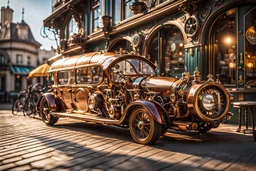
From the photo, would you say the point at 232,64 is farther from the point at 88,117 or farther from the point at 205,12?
the point at 88,117

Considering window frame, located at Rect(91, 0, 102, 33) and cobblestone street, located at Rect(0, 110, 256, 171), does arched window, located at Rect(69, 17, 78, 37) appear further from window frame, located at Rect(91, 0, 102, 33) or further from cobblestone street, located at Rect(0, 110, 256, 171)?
cobblestone street, located at Rect(0, 110, 256, 171)

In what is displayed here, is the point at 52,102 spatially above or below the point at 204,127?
above

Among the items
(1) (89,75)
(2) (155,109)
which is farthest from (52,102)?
(2) (155,109)

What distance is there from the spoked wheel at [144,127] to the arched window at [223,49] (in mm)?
4272

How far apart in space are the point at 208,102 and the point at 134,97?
1.54 m

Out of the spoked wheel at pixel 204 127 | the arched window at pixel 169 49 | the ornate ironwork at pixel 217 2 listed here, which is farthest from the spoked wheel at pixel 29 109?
the ornate ironwork at pixel 217 2

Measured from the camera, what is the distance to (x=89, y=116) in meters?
6.34

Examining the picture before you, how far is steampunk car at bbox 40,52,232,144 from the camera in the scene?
475 cm

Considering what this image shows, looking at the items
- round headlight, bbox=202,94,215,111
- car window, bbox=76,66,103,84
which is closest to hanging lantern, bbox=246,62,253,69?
round headlight, bbox=202,94,215,111

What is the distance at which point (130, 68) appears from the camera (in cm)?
638

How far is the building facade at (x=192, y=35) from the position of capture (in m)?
7.53

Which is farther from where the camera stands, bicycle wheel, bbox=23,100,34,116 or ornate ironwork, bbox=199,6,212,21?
bicycle wheel, bbox=23,100,34,116

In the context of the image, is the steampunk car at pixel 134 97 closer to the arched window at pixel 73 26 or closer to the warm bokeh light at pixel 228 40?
the warm bokeh light at pixel 228 40

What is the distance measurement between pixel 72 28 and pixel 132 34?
26.6 ft
